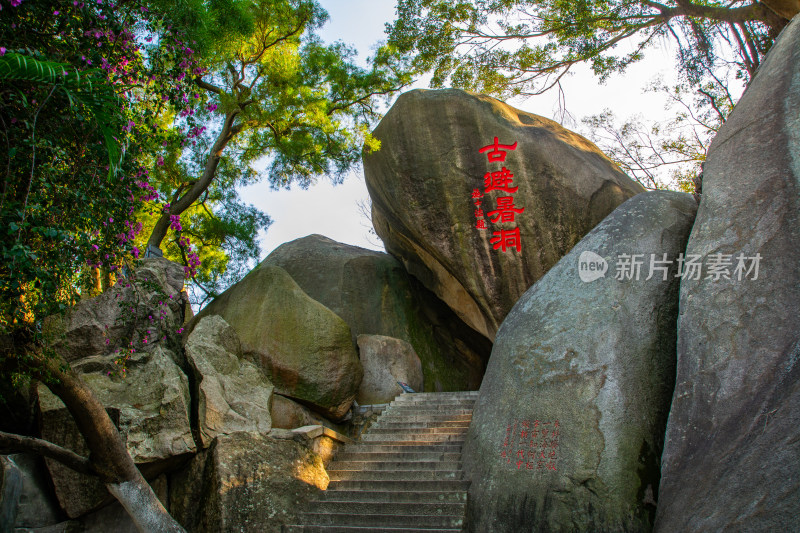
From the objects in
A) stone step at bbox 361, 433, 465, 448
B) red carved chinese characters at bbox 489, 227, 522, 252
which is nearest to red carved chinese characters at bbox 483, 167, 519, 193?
red carved chinese characters at bbox 489, 227, 522, 252

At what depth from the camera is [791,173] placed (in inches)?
215

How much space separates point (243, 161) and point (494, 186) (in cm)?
553

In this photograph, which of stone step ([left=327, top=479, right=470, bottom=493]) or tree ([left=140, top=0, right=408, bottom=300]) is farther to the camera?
tree ([left=140, top=0, right=408, bottom=300])

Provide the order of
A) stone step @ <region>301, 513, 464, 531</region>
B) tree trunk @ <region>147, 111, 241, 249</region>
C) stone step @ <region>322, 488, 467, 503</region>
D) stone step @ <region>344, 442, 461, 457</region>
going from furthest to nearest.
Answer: tree trunk @ <region>147, 111, 241, 249</region>, stone step @ <region>344, 442, 461, 457</region>, stone step @ <region>322, 488, 467, 503</region>, stone step @ <region>301, 513, 464, 531</region>

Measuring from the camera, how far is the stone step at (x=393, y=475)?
21.8 ft

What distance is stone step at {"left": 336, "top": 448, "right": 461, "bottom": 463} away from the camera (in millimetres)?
7062

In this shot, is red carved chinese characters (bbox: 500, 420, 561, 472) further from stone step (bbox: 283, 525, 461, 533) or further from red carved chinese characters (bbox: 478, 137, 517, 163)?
red carved chinese characters (bbox: 478, 137, 517, 163)

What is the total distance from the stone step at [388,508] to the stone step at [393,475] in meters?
0.46

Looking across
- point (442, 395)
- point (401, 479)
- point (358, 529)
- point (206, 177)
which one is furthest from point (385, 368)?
point (206, 177)

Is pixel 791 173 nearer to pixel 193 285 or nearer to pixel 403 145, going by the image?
pixel 403 145

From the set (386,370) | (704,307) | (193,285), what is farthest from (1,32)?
(193,285)

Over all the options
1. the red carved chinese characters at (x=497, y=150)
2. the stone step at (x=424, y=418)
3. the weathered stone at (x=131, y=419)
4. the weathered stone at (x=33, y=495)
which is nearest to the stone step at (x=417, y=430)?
the stone step at (x=424, y=418)

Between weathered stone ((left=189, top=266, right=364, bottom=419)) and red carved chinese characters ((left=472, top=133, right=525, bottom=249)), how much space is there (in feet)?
10.5

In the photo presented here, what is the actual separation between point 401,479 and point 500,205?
549 centimetres
